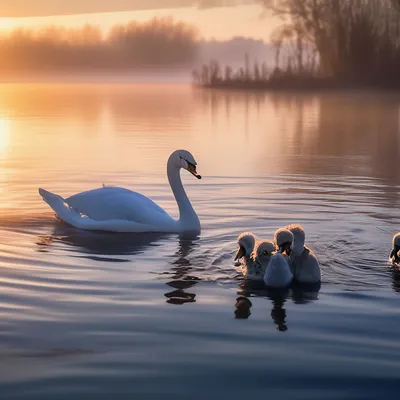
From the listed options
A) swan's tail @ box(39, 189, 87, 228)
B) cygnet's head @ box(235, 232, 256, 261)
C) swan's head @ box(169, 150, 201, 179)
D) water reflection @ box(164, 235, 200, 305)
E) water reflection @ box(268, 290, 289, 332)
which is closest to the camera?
water reflection @ box(268, 290, 289, 332)

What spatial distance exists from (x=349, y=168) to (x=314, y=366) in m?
10.4

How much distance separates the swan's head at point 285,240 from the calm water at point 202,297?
0.40 m

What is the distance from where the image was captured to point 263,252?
7.30 meters

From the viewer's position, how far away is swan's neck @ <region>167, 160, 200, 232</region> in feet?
30.1

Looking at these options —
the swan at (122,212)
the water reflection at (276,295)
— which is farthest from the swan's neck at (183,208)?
the water reflection at (276,295)

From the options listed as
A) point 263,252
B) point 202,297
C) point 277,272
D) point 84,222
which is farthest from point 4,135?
point 202,297

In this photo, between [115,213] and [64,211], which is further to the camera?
[64,211]

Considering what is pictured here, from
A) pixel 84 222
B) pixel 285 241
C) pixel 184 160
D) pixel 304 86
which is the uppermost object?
pixel 184 160

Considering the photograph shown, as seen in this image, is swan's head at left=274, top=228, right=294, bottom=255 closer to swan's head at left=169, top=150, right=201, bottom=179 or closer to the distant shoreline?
swan's head at left=169, top=150, right=201, bottom=179

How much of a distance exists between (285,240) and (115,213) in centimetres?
272

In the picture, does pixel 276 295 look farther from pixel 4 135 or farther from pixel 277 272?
pixel 4 135

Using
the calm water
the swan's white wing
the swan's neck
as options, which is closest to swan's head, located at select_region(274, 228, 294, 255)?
the calm water

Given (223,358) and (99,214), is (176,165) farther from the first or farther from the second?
(223,358)

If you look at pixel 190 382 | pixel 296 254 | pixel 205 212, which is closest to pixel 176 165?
pixel 205 212
